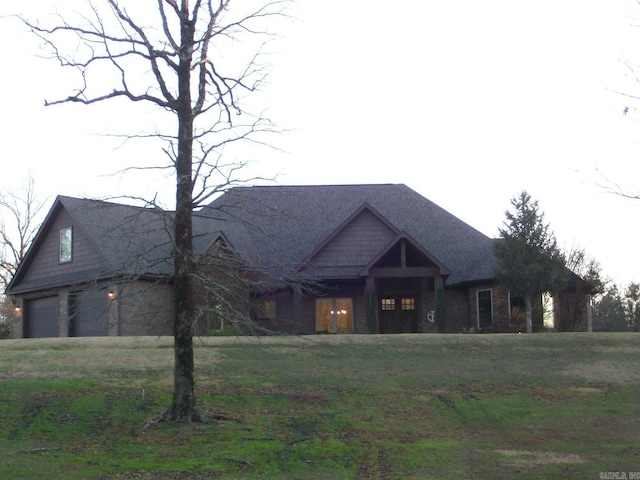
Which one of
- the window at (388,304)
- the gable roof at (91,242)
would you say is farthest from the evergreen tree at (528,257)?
the gable roof at (91,242)

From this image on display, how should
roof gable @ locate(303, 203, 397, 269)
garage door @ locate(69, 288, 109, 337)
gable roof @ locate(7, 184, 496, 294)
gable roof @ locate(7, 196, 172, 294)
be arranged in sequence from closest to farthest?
gable roof @ locate(7, 196, 172, 294), garage door @ locate(69, 288, 109, 337), gable roof @ locate(7, 184, 496, 294), roof gable @ locate(303, 203, 397, 269)

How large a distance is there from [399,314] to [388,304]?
0.61 meters

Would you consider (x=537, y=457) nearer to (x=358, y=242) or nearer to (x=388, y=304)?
(x=358, y=242)

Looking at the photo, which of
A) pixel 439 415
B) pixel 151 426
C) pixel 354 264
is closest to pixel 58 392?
pixel 151 426

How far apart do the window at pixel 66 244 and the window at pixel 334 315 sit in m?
9.90

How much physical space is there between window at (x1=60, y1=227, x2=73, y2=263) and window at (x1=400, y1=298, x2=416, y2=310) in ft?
43.8

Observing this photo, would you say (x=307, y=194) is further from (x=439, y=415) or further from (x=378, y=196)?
(x=439, y=415)

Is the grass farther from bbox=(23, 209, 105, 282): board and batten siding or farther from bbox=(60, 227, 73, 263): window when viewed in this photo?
bbox=(60, 227, 73, 263): window

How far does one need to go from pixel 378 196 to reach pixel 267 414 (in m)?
22.9

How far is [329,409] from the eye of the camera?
1692 cm

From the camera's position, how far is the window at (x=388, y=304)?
1342 inches

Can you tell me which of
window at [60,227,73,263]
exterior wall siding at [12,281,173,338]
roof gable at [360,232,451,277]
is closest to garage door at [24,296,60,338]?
exterior wall siding at [12,281,173,338]

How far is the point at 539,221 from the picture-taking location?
30.4 metres

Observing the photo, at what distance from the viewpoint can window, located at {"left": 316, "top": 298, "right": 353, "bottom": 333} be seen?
110 ft
